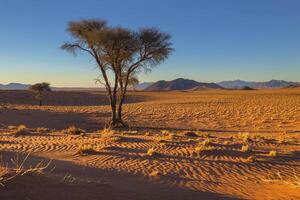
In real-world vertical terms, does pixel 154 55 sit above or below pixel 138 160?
above

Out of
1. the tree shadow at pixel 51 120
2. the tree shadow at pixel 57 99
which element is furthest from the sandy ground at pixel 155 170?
the tree shadow at pixel 57 99

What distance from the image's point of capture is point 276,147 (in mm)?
16578

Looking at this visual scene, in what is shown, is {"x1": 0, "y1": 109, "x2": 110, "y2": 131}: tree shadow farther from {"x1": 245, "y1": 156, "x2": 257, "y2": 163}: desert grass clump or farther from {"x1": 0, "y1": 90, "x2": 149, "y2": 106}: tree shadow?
{"x1": 0, "y1": 90, "x2": 149, "y2": 106}: tree shadow

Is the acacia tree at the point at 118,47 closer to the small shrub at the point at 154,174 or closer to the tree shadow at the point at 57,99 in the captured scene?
the small shrub at the point at 154,174

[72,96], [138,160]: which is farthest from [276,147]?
[72,96]

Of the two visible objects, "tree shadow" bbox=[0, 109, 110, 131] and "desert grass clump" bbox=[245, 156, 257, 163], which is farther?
"tree shadow" bbox=[0, 109, 110, 131]

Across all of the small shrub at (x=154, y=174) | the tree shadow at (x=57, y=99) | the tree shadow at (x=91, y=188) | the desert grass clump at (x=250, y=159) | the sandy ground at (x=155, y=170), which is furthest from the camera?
the tree shadow at (x=57, y=99)

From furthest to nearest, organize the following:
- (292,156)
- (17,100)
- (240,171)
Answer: (17,100) < (292,156) < (240,171)

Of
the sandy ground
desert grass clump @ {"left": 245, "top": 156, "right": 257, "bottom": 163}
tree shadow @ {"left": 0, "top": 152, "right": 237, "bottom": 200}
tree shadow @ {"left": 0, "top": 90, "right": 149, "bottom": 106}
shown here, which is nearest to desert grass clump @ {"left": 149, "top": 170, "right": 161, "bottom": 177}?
the sandy ground

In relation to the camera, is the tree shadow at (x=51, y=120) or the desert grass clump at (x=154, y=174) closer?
the desert grass clump at (x=154, y=174)

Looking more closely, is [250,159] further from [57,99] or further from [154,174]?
[57,99]

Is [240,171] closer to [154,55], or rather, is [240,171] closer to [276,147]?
[276,147]

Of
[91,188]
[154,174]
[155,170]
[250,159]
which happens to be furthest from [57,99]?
[91,188]

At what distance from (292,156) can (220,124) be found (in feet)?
57.6
